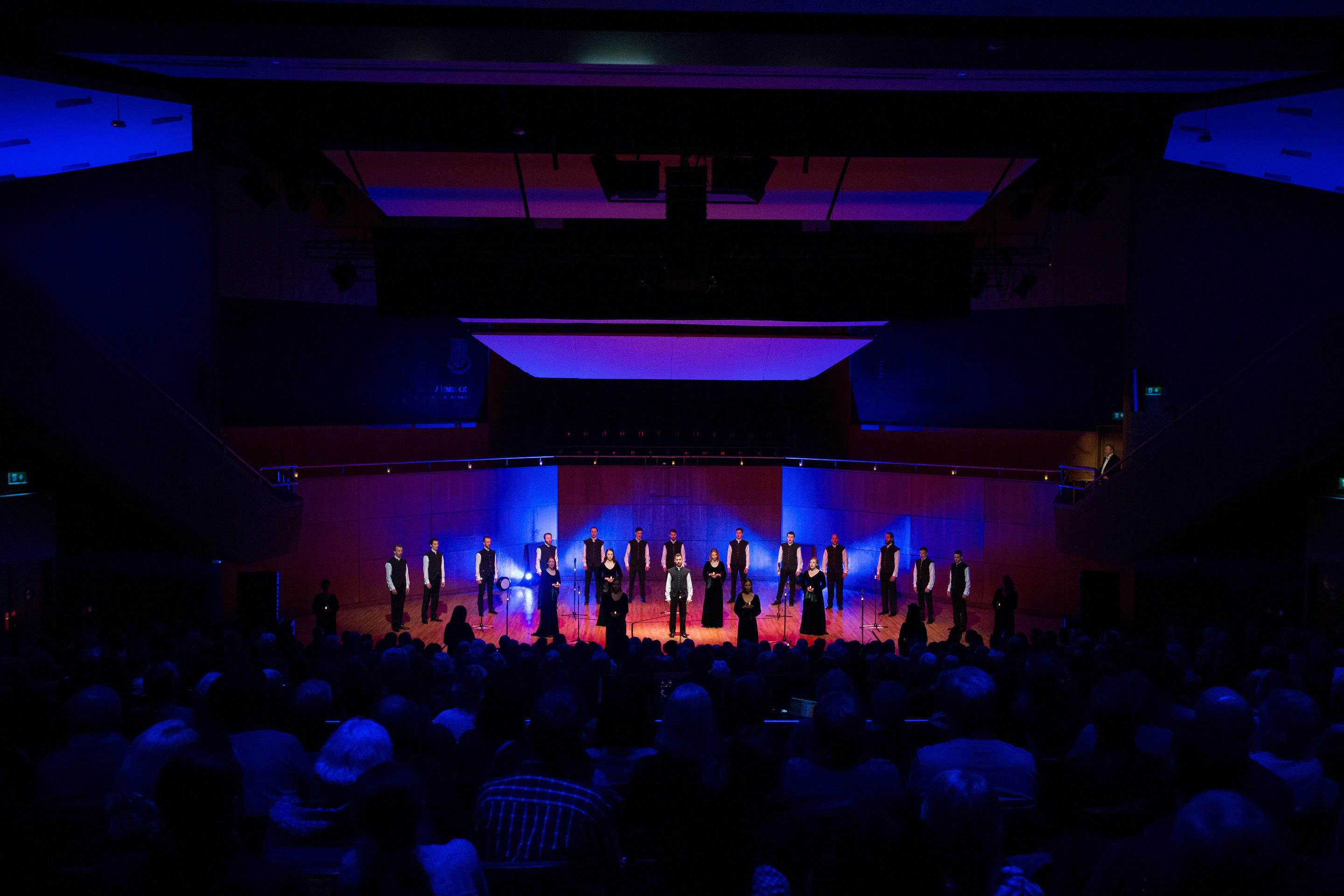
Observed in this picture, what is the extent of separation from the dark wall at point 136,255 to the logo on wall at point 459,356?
3.77 meters

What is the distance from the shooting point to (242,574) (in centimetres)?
1024

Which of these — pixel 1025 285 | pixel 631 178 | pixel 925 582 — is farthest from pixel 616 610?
pixel 1025 285

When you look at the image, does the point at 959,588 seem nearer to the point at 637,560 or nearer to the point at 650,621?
the point at 650,621

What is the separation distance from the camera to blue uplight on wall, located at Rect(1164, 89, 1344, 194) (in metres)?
7.49

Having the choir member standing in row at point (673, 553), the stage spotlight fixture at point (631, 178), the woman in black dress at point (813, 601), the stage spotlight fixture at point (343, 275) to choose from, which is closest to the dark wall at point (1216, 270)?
the woman in black dress at point (813, 601)

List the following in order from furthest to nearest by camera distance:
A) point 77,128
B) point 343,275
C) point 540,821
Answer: point 343,275, point 77,128, point 540,821

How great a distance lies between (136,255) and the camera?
1139 centimetres

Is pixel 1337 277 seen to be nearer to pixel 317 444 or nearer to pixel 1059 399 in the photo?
pixel 1059 399

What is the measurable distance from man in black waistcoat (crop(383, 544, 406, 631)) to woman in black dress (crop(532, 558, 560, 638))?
1.86 metres

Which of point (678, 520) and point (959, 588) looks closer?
point (959, 588)

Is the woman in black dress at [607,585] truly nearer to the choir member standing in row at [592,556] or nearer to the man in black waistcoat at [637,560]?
the choir member standing in row at [592,556]

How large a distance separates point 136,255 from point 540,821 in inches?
469

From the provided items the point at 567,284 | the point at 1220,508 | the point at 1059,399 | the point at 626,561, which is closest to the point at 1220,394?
the point at 1220,508

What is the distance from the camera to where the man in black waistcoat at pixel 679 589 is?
11.7 meters
